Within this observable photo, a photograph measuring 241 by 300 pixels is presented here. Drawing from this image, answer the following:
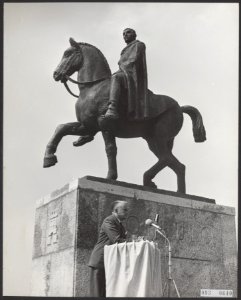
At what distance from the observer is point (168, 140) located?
11.6 m

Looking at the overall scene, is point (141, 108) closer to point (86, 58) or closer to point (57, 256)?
point (86, 58)

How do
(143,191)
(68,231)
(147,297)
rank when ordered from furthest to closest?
(143,191)
(68,231)
(147,297)

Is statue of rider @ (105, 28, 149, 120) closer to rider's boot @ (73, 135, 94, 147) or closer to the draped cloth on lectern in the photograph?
rider's boot @ (73, 135, 94, 147)

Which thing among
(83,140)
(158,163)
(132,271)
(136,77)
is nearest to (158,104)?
(136,77)

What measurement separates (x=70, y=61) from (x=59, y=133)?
1258mm

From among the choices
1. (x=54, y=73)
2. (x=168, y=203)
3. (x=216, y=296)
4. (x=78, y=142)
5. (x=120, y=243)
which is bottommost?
(x=216, y=296)

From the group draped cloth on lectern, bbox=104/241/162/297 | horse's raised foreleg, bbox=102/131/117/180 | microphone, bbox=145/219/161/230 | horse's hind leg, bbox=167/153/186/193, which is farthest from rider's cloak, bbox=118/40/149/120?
draped cloth on lectern, bbox=104/241/162/297

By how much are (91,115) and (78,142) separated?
36.0 inches

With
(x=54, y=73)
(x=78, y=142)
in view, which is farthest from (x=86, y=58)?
(x=78, y=142)

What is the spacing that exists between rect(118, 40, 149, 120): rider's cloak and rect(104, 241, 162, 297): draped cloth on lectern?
309 centimetres

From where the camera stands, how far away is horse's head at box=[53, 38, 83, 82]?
445 inches

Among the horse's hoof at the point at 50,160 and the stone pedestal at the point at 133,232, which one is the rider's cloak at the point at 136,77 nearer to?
the stone pedestal at the point at 133,232

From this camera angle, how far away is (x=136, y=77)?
1120 cm

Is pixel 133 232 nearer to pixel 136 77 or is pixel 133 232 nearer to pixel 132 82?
pixel 132 82
